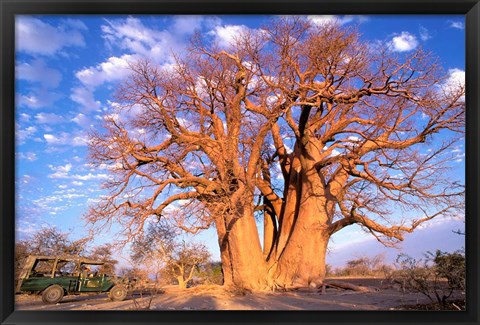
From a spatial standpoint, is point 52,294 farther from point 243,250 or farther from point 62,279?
point 243,250

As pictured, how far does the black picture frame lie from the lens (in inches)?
152

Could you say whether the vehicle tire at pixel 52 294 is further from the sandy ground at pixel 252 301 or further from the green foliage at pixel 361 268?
the green foliage at pixel 361 268

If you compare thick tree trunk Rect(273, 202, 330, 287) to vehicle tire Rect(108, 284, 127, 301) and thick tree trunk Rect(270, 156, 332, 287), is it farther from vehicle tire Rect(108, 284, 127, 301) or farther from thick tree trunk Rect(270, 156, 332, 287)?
vehicle tire Rect(108, 284, 127, 301)

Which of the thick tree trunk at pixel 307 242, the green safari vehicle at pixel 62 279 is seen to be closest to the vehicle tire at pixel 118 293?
the green safari vehicle at pixel 62 279

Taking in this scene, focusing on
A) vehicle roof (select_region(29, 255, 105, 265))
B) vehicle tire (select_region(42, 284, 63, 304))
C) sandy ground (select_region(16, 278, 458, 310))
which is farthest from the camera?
vehicle roof (select_region(29, 255, 105, 265))

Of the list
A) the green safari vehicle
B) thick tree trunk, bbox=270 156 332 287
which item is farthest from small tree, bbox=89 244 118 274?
thick tree trunk, bbox=270 156 332 287

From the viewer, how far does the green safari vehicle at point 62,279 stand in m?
7.96
